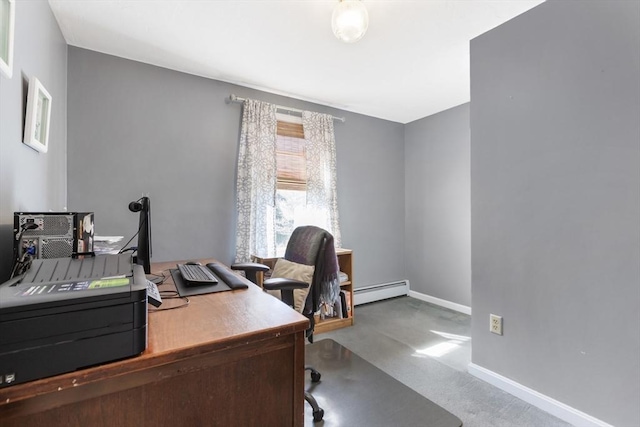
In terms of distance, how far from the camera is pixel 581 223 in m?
1.62

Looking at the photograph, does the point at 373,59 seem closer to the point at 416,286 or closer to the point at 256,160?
the point at 256,160

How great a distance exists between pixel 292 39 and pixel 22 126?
64.0 inches

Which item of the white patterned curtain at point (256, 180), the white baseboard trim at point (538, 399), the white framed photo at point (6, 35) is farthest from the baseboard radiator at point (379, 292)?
the white framed photo at point (6, 35)

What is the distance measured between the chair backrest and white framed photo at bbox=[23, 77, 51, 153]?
55.0 inches

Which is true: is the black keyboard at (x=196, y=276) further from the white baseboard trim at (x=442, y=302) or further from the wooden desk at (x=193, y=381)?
the white baseboard trim at (x=442, y=302)

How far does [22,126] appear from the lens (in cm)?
128

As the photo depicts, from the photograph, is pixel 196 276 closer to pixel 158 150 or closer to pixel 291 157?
pixel 158 150

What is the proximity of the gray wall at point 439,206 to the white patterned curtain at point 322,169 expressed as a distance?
1.22m

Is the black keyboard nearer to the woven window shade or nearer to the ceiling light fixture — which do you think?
the ceiling light fixture

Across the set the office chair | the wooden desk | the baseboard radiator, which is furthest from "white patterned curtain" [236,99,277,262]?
the wooden desk

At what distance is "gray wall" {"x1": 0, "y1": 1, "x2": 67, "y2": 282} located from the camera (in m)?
1.11

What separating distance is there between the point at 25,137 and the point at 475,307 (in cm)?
272

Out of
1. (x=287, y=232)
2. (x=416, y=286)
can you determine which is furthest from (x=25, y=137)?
(x=416, y=286)

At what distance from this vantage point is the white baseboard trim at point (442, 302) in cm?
334
